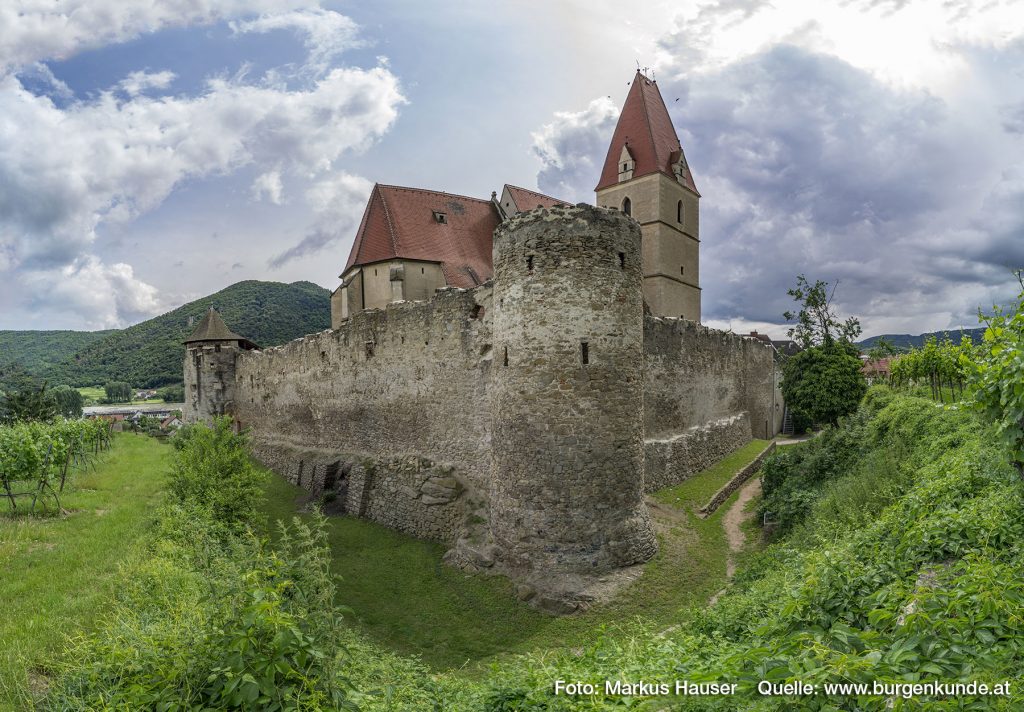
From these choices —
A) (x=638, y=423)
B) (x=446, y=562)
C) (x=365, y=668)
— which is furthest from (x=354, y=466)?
(x=365, y=668)

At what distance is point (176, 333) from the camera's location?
282 feet

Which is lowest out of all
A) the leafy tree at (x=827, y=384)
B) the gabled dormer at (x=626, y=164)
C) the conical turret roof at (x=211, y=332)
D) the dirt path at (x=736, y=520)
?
the dirt path at (x=736, y=520)

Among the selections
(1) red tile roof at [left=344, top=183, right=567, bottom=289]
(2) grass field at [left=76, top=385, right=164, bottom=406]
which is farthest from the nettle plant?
(2) grass field at [left=76, top=385, right=164, bottom=406]

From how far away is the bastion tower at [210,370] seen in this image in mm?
31406

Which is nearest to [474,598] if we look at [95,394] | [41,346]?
[95,394]

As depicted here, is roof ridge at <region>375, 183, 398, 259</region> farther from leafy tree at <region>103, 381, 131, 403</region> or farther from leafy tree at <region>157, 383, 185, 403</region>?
leafy tree at <region>103, 381, 131, 403</region>

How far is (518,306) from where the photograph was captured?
41.8 feet

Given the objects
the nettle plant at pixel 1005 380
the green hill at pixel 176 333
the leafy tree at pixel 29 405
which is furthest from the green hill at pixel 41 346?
the nettle plant at pixel 1005 380

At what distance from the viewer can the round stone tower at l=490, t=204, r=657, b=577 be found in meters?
12.1

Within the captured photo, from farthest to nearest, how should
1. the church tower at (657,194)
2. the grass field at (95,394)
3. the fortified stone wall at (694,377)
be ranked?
the grass field at (95,394) < the church tower at (657,194) < the fortified stone wall at (694,377)

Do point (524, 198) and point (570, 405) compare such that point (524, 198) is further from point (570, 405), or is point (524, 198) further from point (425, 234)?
point (570, 405)

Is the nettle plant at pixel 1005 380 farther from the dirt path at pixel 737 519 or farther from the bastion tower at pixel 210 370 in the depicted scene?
the bastion tower at pixel 210 370

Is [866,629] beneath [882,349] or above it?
beneath

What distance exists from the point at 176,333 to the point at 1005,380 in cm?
9822
